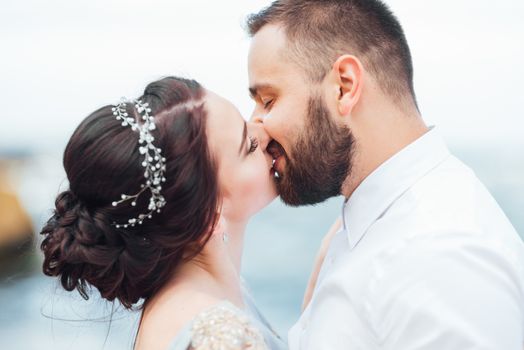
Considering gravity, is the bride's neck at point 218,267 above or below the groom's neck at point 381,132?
below

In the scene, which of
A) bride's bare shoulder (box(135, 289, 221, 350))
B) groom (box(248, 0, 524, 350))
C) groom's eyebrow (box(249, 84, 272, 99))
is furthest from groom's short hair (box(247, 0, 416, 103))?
bride's bare shoulder (box(135, 289, 221, 350))

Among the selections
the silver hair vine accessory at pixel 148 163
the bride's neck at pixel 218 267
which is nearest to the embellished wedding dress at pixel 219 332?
the bride's neck at pixel 218 267

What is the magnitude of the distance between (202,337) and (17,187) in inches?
180

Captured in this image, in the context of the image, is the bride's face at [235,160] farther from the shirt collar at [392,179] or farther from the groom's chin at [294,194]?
the shirt collar at [392,179]

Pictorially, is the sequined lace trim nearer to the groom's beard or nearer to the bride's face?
the bride's face

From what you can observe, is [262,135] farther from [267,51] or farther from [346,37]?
[346,37]

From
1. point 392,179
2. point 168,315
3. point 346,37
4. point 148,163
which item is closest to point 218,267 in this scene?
point 168,315

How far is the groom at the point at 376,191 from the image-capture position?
61.7 inches

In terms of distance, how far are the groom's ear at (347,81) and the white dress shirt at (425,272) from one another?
20cm

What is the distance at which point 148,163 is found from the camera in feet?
5.49

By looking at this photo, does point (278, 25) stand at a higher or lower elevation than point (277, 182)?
higher

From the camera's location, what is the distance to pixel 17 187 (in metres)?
5.78

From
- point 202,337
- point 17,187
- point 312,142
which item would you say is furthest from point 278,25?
point 17,187

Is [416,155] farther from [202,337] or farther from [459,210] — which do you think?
[202,337]
